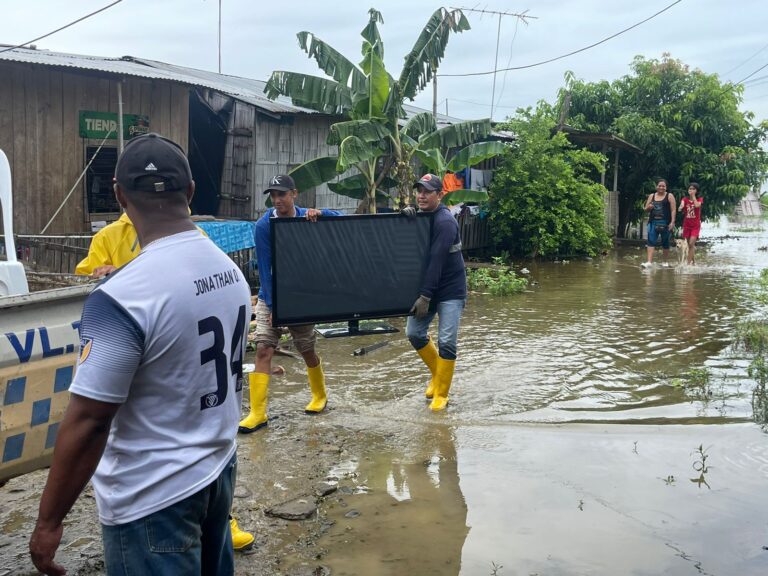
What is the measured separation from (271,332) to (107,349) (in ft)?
14.4

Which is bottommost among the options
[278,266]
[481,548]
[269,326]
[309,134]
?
[481,548]

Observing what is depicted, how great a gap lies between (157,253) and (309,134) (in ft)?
44.0

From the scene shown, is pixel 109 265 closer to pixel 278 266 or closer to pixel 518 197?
pixel 278 266

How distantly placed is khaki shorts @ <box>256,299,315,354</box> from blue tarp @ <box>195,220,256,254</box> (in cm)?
571

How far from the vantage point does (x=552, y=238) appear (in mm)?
18109

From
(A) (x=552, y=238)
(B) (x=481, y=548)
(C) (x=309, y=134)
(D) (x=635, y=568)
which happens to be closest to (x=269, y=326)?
(B) (x=481, y=548)

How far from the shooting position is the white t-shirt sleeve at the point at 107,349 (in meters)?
2.05

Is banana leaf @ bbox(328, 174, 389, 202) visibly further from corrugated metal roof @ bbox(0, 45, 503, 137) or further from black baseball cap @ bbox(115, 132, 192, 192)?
black baseball cap @ bbox(115, 132, 192, 192)

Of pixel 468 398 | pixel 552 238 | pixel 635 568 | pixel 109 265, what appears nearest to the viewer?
pixel 635 568

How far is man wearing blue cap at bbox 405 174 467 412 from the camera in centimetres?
668

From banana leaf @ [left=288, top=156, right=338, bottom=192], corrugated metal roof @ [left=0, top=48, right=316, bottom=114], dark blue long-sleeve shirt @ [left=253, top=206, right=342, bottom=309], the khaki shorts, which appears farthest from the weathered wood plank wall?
the khaki shorts

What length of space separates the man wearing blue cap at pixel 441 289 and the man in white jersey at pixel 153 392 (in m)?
4.33

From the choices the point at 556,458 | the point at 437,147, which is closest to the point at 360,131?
the point at 437,147

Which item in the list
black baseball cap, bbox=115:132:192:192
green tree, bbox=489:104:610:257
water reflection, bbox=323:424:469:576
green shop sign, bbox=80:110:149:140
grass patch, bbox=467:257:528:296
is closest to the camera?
black baseball cap, bbox=115:132:192:192
